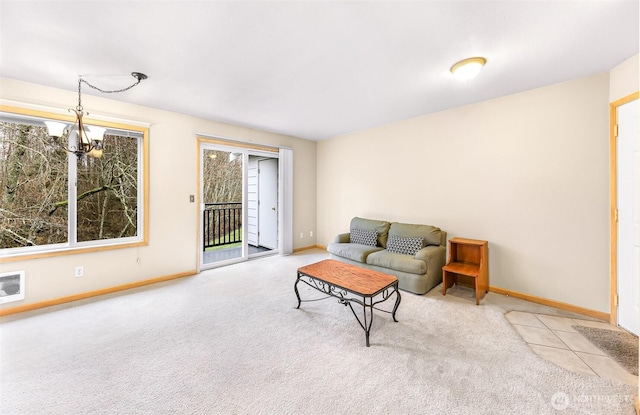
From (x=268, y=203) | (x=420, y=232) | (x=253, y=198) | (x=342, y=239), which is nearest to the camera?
(x=420, y=232)

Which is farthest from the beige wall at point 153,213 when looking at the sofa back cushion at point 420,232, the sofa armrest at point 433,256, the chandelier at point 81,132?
the sofa armrest at point 433,256

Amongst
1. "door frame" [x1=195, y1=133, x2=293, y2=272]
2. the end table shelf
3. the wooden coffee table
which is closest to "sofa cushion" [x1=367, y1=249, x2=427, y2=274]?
the end table shelf

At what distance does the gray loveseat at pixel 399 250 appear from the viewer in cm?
317

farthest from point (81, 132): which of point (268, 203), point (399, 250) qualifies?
point (399, 250)

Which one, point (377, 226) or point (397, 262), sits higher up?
point (377, 226)

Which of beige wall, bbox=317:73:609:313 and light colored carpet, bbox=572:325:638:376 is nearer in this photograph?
light colored carpet, bbox=572:325:638:376

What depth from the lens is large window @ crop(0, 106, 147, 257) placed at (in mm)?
2756

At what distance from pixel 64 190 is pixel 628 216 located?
6.00 m

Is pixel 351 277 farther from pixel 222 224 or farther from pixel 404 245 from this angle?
pixel 222 224

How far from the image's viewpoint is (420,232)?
3.68 meters

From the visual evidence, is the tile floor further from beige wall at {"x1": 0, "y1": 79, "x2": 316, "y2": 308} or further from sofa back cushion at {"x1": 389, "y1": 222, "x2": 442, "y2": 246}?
beige wall at {"x1": 0, "y1": 79, "x2": 316, "y2": 308}

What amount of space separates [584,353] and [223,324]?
3.06 metres

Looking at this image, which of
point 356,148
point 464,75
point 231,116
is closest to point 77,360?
point 231,116

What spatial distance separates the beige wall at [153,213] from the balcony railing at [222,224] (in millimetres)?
1177
